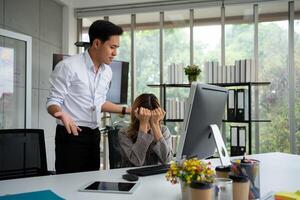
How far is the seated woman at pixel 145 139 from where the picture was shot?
174 centimetres

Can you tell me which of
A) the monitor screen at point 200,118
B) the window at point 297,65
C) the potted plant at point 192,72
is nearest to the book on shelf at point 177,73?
the potted plant at point 192,72

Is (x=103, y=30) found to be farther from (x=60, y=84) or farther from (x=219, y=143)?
(x=219, y=143)

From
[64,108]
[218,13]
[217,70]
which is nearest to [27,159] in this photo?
[64,108]

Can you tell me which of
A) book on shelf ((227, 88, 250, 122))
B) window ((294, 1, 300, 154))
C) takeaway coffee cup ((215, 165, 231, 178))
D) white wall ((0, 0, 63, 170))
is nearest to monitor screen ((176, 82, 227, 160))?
takeaway coffee cup ((215, 165, 231, 178))

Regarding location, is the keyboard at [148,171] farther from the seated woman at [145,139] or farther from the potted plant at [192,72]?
the potted plant at [192,72]

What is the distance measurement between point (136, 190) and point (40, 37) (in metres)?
3.25

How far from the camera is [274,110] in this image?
4.03 m

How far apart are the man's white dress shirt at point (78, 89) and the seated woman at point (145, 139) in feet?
0.85

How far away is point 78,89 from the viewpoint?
1.91 meters

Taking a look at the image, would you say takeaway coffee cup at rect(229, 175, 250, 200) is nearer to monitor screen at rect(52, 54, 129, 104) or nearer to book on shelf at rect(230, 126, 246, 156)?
book on shelf at rect(230, 126, 246, 156)

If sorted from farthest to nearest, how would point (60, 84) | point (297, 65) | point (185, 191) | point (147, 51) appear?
point (147, 51), point (297, 65), point (60, 84), point (185, 191)

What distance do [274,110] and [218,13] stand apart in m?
1.56

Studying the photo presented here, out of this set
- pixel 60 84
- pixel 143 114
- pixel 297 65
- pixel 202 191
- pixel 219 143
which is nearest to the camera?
pixel 202 191

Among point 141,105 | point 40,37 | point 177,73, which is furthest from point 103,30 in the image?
point 40,37
